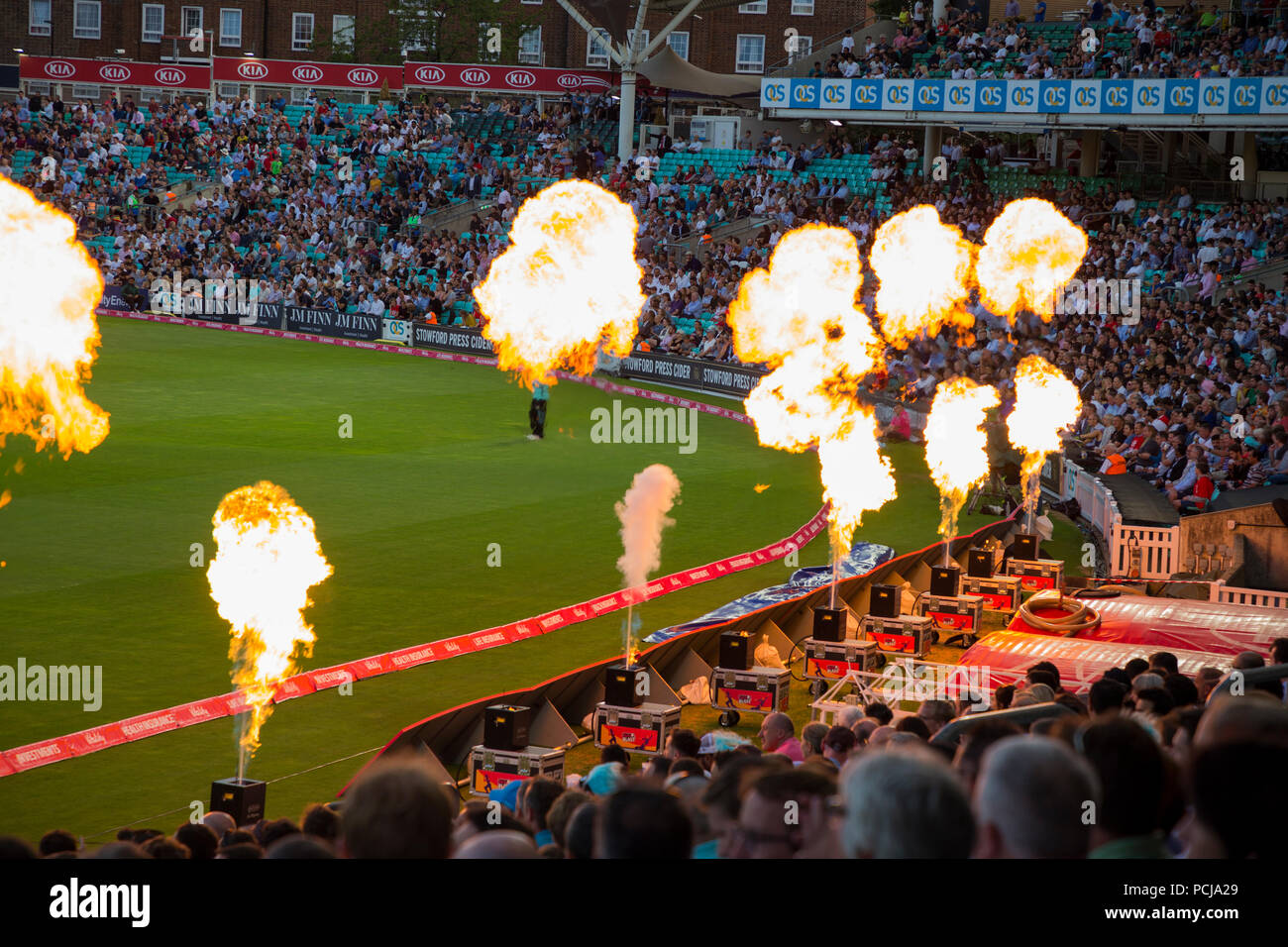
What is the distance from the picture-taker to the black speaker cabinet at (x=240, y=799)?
Result: 9.55 meters

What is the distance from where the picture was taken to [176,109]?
58156 millimetres

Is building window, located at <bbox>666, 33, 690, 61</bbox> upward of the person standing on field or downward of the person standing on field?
upward

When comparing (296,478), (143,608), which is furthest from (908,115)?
(143,608)

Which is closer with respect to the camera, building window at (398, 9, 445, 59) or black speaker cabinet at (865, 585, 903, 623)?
black speaker cabinet at (865, 585, 903, 623)

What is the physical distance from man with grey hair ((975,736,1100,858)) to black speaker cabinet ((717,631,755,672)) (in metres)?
9.58

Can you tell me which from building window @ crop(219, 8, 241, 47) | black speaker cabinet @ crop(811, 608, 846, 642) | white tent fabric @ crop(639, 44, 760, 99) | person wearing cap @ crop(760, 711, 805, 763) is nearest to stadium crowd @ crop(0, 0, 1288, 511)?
white tent fabric @ crop(639, 44, 760, 99)

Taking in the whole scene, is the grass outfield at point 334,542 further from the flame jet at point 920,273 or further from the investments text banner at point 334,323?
the investments text banner at point 334,323

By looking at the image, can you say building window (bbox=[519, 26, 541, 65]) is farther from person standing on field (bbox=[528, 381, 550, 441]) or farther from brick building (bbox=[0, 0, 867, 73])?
person standing on field (bbox=[528, 381, 550, 441])

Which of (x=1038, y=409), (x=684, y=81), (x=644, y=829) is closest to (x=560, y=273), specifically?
(x=1038, y=409)

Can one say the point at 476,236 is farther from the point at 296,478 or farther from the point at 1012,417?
the point at 1012,417

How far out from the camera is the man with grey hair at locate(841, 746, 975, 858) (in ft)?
12.3

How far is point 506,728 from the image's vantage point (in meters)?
11.2

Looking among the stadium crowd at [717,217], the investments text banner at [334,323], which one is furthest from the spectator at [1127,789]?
the investments text banner at [334,323]

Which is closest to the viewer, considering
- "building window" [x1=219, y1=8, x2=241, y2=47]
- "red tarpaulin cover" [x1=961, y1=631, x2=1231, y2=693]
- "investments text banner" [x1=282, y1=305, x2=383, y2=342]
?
"red tarpaulin cover" [x1=961, y1=631, x2=1231, y2=693]
